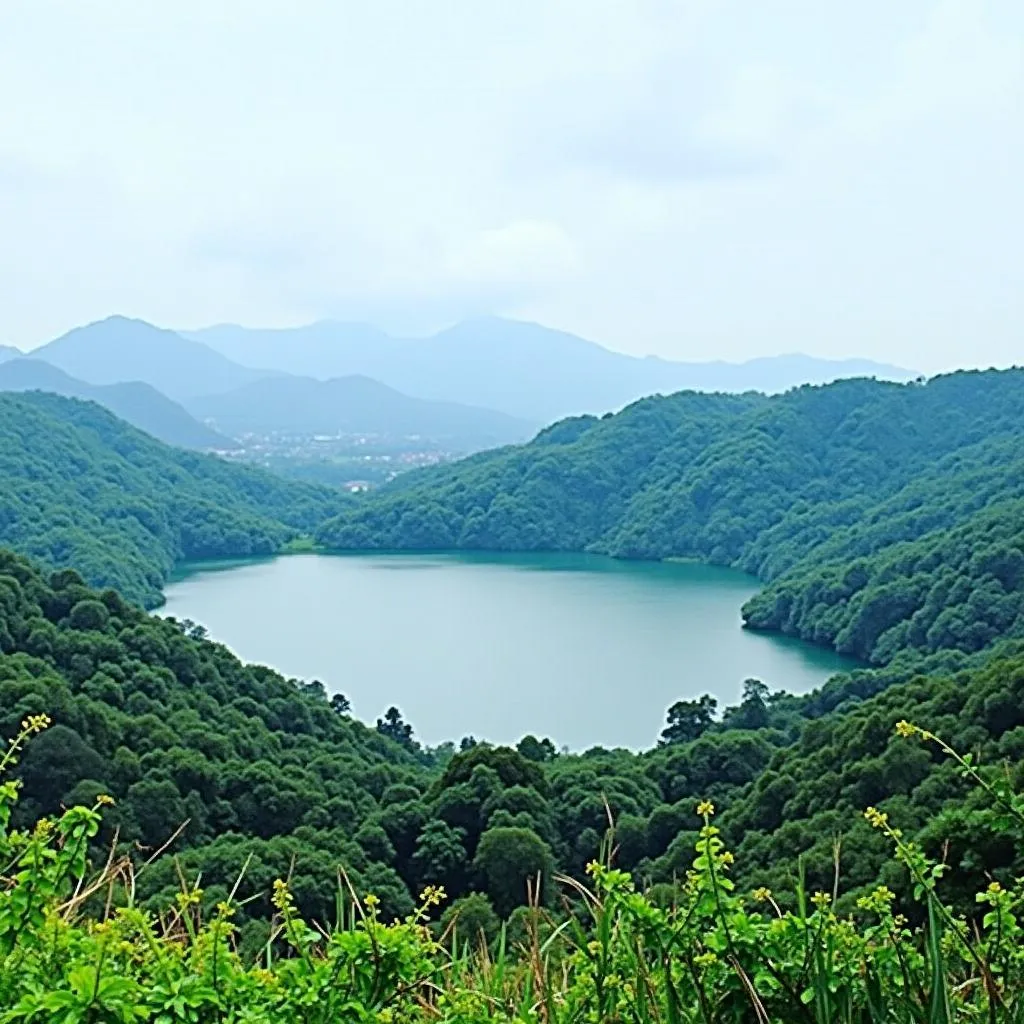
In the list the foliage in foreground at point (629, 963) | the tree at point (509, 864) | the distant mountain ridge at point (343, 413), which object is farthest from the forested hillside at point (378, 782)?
the distant mountain ridge at point (343, 413)

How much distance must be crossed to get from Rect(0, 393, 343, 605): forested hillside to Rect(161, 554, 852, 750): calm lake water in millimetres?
2758

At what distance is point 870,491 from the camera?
1953 inches

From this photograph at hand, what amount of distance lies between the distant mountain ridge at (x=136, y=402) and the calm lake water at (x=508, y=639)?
3100 inches

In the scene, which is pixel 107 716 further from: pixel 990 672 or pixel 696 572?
pixel 696 572

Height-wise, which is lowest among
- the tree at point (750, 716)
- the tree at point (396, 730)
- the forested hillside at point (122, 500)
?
the tree at point (396, 730)

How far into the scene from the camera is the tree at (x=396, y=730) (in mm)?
20750

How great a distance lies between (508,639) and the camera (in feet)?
104

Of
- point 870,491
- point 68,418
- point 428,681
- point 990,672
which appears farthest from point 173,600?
point 990,672

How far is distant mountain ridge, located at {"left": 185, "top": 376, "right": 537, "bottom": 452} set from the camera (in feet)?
534

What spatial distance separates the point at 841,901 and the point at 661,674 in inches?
849

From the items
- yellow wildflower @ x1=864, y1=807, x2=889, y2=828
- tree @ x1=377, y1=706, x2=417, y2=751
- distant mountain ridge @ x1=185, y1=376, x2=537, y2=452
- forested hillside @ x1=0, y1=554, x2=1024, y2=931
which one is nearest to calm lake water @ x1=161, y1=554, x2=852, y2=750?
tree @ x1=377, y1=706, x2=417, y2=751

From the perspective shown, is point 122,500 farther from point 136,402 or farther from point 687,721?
point 136,402

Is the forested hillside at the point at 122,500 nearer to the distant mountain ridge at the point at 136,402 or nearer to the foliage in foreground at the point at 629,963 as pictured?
the foliage in foreground at the point at 629,963

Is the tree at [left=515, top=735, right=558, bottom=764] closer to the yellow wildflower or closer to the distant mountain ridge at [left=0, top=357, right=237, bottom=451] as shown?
the yellow wildflower
